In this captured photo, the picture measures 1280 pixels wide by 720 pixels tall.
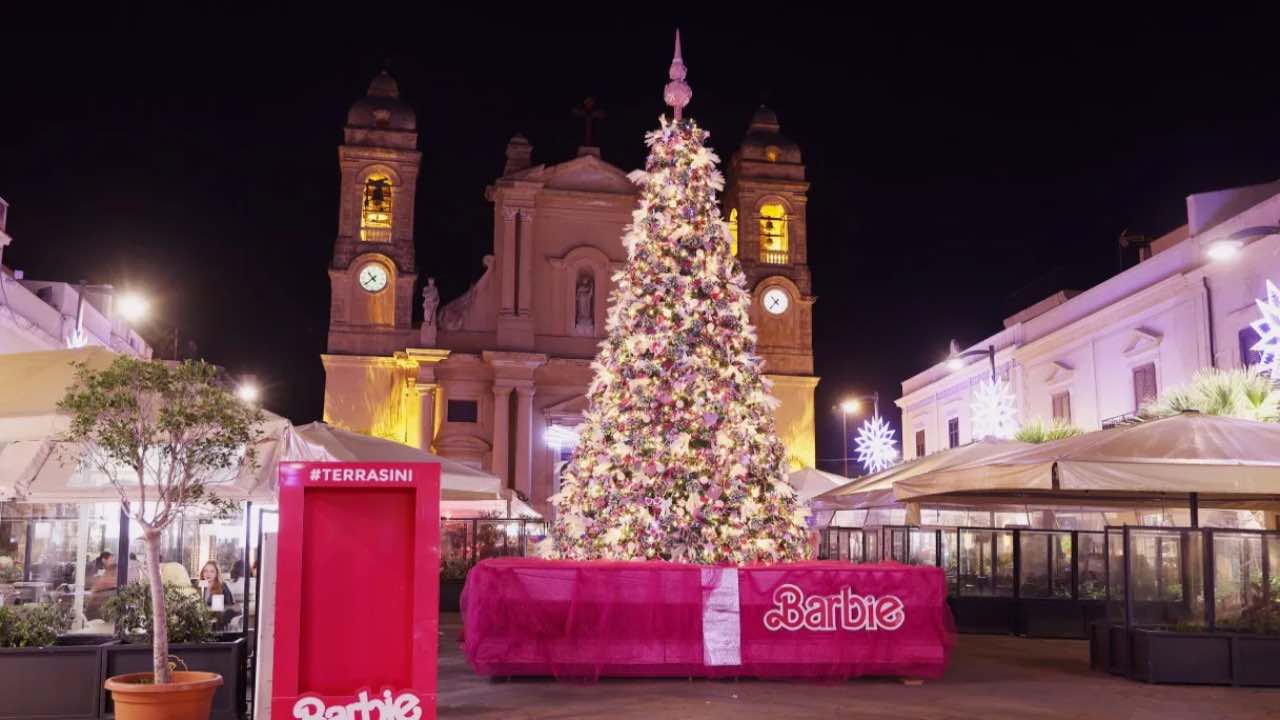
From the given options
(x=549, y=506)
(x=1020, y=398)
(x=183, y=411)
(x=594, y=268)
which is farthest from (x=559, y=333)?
(x=183, y=411)

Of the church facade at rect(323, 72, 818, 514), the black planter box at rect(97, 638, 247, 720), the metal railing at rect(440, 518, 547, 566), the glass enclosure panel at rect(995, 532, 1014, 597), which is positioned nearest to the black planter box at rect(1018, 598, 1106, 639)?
the glass enclosure panel at rect(995, 532, 1014, 597)

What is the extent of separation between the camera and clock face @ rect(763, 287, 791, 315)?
42375mm

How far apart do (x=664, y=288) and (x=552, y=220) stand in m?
28.3

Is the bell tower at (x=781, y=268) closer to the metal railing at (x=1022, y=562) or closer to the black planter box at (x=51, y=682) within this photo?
the metal railing at (x=1022, y=562)

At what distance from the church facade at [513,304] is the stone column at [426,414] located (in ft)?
0.21

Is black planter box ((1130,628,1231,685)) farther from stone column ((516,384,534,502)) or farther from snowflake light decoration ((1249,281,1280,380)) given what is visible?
stone column ((516,384,534,502))

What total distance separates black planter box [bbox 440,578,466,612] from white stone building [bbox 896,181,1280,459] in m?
13.6

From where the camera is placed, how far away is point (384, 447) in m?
15.0

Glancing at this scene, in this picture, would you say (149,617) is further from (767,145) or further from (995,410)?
(767,145)

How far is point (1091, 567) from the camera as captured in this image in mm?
18375

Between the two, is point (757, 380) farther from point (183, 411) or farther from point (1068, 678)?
point (183, 411)

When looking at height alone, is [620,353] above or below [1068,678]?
above

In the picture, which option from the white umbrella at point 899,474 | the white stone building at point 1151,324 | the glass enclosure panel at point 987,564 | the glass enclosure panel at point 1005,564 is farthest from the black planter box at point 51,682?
the white stone building at point 1151,324

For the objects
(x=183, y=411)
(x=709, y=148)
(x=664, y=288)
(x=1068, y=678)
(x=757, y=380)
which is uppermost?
(x=709, y=148)
